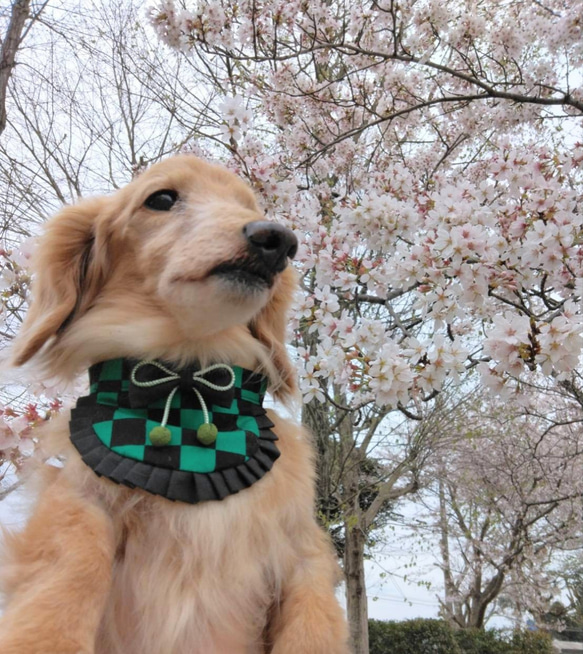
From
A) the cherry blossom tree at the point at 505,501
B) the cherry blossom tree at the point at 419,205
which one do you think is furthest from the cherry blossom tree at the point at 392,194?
the cherry blossom tree at the point at 505,501

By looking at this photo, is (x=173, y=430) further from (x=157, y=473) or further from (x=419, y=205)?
(x=419, y=205)

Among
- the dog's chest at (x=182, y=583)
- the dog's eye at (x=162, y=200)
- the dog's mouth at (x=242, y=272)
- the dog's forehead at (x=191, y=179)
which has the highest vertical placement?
the dog's forehead at (x=191, y=179)

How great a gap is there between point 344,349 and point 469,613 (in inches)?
568

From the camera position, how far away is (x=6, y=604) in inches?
42.8

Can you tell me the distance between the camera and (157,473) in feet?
3.78

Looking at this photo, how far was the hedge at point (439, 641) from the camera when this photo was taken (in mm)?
11086

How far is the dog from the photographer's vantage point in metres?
1.09

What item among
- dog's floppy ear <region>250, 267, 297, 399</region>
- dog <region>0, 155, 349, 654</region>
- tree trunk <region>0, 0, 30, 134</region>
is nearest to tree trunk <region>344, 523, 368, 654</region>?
dog's floppy ear <region>250, 267, 297, 399</region>

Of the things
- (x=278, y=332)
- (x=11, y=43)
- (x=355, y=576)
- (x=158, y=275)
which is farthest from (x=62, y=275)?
(x=355, y=576)

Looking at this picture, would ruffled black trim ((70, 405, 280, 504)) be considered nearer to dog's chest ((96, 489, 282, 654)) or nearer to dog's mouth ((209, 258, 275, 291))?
dog's chest ((96, 489, 282, 654))

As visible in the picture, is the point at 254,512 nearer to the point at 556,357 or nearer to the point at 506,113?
the point at 556,357

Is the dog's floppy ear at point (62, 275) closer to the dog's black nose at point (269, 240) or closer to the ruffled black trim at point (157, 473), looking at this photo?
the ruffled black trim at point (157, 473)

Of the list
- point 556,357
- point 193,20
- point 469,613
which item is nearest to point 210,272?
point 556,357

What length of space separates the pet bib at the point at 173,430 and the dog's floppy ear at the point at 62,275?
0.18 m
